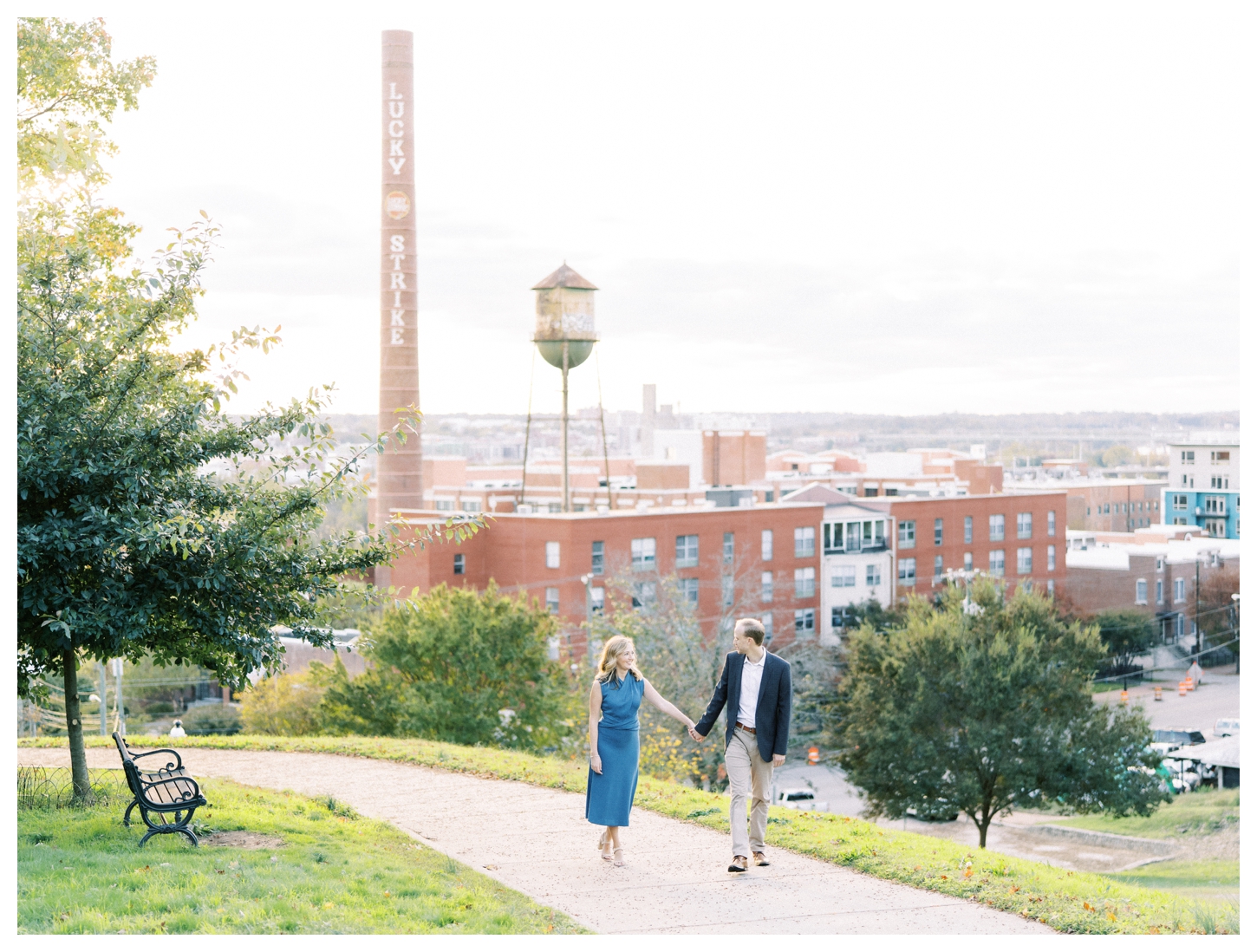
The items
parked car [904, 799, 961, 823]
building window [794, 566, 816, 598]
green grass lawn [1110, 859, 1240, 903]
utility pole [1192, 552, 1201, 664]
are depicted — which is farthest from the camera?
utility pole [1192, 552, 1201, 664]

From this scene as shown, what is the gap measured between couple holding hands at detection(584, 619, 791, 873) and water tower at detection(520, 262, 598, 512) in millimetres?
44027

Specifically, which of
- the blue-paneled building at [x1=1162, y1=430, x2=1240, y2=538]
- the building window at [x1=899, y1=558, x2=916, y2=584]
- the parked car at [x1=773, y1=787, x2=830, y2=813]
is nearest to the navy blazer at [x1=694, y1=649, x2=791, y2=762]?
the parked car at [x1=773, y1=787, x2=830, y2=813]

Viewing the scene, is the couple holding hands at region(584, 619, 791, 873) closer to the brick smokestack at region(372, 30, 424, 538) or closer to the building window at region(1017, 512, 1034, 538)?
the brick smokestack at region(372, 30, 424, 538)

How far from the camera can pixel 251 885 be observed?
746 centimetres

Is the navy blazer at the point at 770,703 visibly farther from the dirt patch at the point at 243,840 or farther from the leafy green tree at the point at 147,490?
the dirt patch at the point at 243,840

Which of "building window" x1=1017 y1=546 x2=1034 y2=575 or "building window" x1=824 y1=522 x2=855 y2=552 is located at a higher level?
"building window" x1=824 y1=522 x2=855 y2=552

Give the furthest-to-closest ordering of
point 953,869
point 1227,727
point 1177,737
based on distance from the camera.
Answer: point 1177,737, point 1227,727, point 953,869

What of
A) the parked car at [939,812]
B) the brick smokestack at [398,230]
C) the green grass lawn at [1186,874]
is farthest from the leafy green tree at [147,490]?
the brick smokestack at [398,230]

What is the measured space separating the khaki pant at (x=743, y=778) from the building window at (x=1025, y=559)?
64940 mm

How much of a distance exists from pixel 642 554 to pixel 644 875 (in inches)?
1741

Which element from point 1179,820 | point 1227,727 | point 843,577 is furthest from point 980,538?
point 1179,820

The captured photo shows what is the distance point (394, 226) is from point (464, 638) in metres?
29.6

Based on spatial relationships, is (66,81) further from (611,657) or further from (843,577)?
(843,577)

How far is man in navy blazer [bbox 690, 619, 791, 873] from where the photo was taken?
8.48 meters
